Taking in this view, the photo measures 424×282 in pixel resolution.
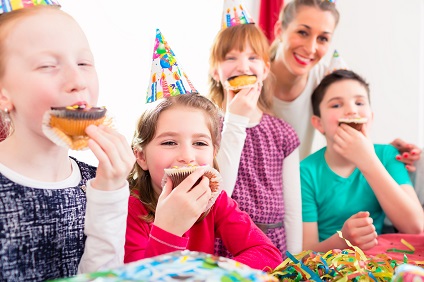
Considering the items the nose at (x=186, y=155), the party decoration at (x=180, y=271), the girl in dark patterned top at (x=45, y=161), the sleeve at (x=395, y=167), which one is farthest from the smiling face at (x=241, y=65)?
the party decoration at (x=180, y=271)

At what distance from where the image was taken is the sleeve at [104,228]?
3.34ft

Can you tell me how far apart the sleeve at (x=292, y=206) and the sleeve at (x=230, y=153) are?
0.31 metres

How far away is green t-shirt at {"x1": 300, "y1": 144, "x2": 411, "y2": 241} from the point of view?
204cm

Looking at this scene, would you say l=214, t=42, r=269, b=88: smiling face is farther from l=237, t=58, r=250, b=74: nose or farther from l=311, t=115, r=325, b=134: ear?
l=311, t=115, r=325, b=134: ear

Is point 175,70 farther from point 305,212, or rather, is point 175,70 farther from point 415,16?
point 415,16

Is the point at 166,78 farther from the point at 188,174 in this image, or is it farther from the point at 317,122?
the point at 317,122

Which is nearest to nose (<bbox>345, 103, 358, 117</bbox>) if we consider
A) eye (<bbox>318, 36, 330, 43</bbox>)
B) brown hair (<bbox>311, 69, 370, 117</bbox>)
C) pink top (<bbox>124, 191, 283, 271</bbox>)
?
brown hair (<bbox>311, 69, 370, 117</bbox>)

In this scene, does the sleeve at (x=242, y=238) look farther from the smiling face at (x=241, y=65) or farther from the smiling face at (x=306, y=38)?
the smiling face at (x=306, y=38)

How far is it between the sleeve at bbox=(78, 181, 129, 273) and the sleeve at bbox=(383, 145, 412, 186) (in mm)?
1386

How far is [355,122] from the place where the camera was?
2027 millimetres

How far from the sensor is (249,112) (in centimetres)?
179

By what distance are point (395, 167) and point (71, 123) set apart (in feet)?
5.01

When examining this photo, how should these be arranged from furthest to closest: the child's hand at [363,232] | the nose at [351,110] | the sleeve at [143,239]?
the nose at [351,110] → the child's hand at [363,232] → the sleeve at [143,239]

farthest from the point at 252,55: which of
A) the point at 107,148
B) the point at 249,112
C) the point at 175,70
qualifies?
the point at 107,148
